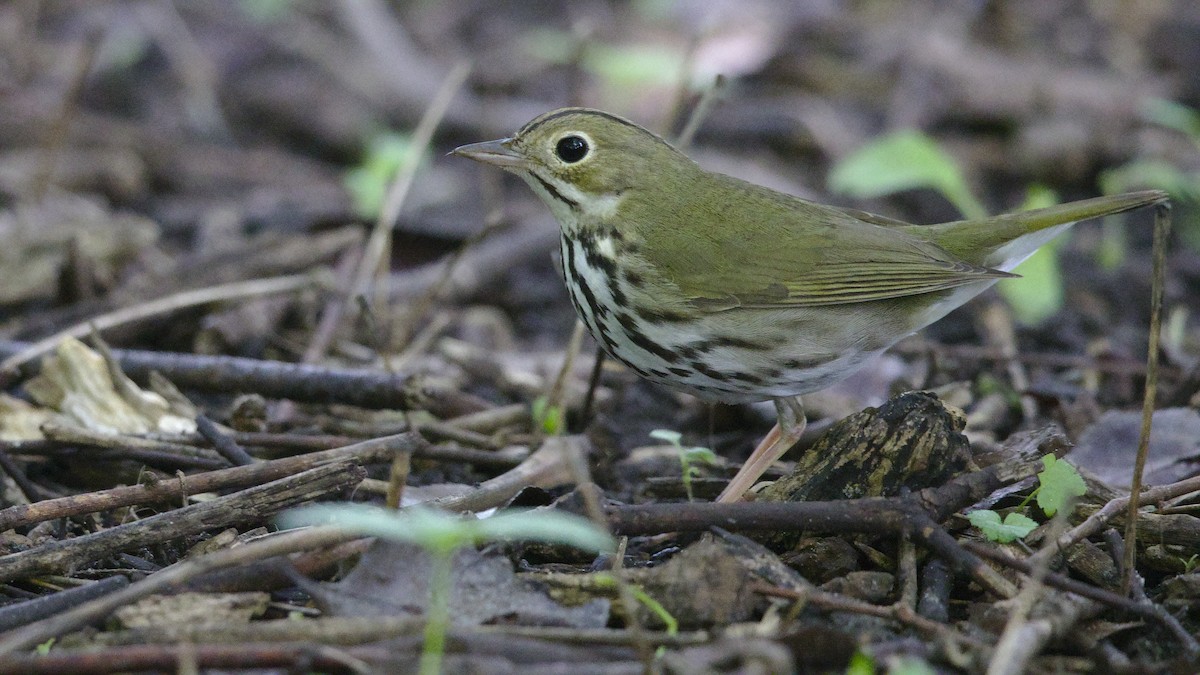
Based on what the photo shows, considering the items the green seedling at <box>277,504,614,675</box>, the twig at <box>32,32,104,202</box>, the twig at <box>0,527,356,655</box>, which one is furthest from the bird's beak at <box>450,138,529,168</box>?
the twig at <box>32,32,104,202</box>

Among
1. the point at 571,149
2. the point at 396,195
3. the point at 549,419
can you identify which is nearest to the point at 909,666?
the point at 549,419

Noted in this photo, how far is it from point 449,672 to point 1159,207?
1754mm

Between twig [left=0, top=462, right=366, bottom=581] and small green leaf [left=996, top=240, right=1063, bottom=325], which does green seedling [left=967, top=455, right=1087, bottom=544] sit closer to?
twig [left=0, top=462, right=366, bottom=581]

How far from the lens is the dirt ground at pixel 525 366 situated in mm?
2488

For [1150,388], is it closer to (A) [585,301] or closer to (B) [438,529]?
(B) [438,529]

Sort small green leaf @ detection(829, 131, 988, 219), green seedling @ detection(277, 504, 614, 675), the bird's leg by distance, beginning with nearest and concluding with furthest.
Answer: green seedling @ detection(277, 504, 614, 675), the bird's leg, small green leaf @ detection(829, 131, 988, 219)

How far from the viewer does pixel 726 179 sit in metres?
4.09

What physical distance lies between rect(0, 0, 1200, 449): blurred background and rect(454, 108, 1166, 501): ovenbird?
1.88 feet

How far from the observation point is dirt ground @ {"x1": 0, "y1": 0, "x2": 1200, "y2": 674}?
98.0 inches

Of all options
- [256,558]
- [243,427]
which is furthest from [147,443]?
[256,558]

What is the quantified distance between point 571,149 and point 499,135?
3.29 meters

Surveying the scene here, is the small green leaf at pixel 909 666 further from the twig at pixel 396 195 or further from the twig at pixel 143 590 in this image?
the twig at pixel 396 195

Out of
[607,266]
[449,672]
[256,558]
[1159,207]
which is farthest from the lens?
[607,266]

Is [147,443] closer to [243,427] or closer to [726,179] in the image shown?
[243,427]
